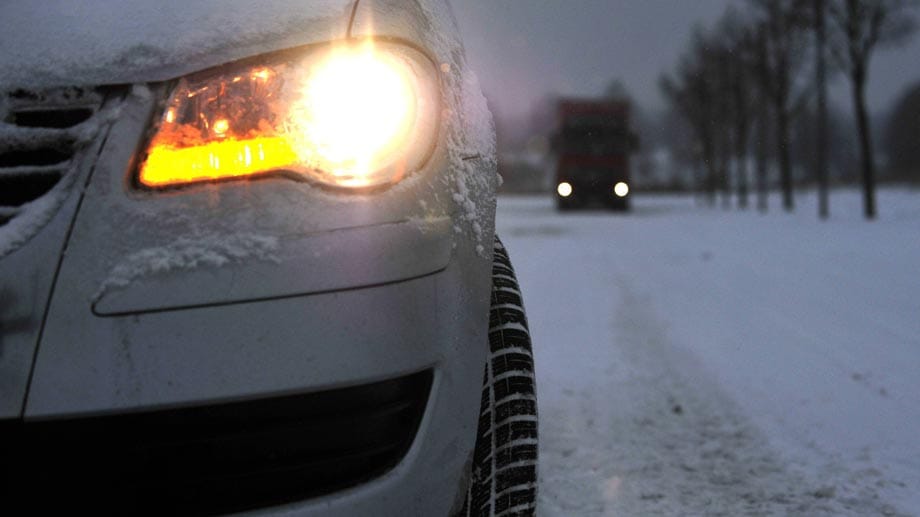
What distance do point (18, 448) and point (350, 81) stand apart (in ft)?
2.53

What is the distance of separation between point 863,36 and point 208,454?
70.8 feet

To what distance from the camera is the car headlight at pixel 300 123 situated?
4.38 ft

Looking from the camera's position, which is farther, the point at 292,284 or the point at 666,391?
the point at 666,391

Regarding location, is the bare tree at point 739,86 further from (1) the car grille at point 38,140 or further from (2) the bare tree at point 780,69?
(1) the car grille at point 38,140

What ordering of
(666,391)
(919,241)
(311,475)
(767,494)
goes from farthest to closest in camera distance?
(919,241), (666,391), (767,494), (311,475)

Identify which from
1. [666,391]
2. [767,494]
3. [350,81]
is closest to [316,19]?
[350,81]

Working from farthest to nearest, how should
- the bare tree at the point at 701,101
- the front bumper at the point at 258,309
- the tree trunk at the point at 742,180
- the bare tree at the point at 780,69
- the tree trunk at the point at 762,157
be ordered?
the bare tree at the point at 701,101 < the tree trunk at the point at 742,180 < the tree trunk at the point at 762,157 < the bare tree at the point at 780,69 < the front bumper at the point at 258,309

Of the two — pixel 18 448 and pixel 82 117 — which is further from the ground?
pixel 82 117

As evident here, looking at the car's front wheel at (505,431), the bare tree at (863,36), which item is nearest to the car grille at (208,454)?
the car's front wheel at (505,431)

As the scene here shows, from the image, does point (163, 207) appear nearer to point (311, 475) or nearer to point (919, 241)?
point (311, 475)

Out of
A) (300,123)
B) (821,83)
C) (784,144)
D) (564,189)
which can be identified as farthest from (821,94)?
(300,123)

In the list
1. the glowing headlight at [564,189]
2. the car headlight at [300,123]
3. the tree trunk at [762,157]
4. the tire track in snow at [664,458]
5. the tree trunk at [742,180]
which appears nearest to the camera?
the car headlight at [300,123]

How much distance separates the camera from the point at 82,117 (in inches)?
52.3

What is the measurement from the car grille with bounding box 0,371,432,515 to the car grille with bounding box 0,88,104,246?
0.35m
